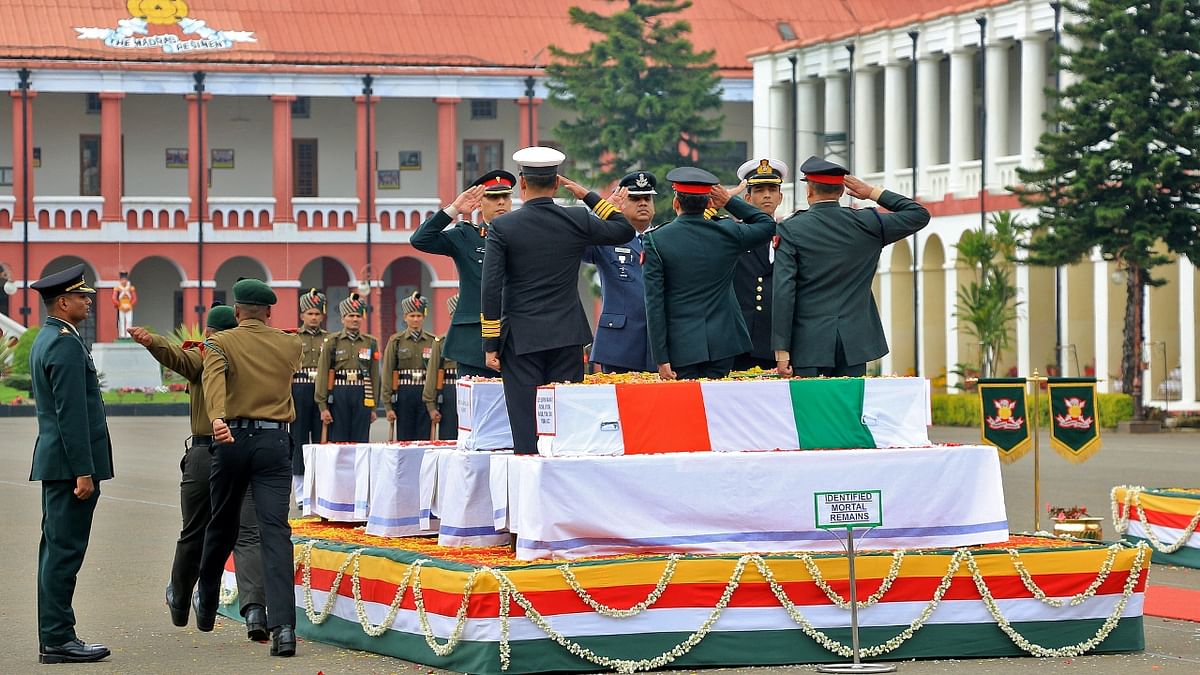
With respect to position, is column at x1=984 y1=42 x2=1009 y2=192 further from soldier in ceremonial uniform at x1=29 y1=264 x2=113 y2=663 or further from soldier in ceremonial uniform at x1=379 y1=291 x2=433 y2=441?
soldier in ceremonial uniform at x1=29 y1=264 x2=113 y2=663

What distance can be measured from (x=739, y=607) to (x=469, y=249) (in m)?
4.09

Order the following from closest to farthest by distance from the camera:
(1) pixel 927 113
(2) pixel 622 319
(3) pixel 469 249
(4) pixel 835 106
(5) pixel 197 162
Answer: (2) pixel 622 319
(3) pixel 469 249
(1) pixel 927 113
(4) pixel 835 106
(5) pixel 197 162

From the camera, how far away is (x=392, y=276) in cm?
6538

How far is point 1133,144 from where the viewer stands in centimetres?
3597

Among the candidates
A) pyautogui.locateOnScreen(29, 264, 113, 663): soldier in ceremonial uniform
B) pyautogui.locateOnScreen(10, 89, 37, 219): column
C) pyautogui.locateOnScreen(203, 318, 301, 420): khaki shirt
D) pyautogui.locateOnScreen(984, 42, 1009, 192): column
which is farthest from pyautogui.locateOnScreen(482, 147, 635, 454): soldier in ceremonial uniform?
pyautogui.locateOnScreen(10, 89, 37, 219): column

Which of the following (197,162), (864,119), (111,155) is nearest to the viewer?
(864,119)

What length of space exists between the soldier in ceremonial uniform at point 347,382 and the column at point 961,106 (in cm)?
3190

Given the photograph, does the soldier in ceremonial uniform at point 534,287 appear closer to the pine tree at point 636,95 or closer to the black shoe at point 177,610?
the black shoe at point 177,610

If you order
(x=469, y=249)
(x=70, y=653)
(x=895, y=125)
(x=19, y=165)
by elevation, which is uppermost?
(x=895, y=125)

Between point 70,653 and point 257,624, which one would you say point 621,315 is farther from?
point 70,653

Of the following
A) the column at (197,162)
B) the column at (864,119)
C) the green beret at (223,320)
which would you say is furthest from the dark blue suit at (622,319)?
the column at (197,162)

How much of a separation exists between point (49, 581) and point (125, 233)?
50995mm

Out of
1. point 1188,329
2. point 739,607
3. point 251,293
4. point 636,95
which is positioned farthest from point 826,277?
point 636,95

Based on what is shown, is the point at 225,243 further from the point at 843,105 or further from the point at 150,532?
the point at 150,532
